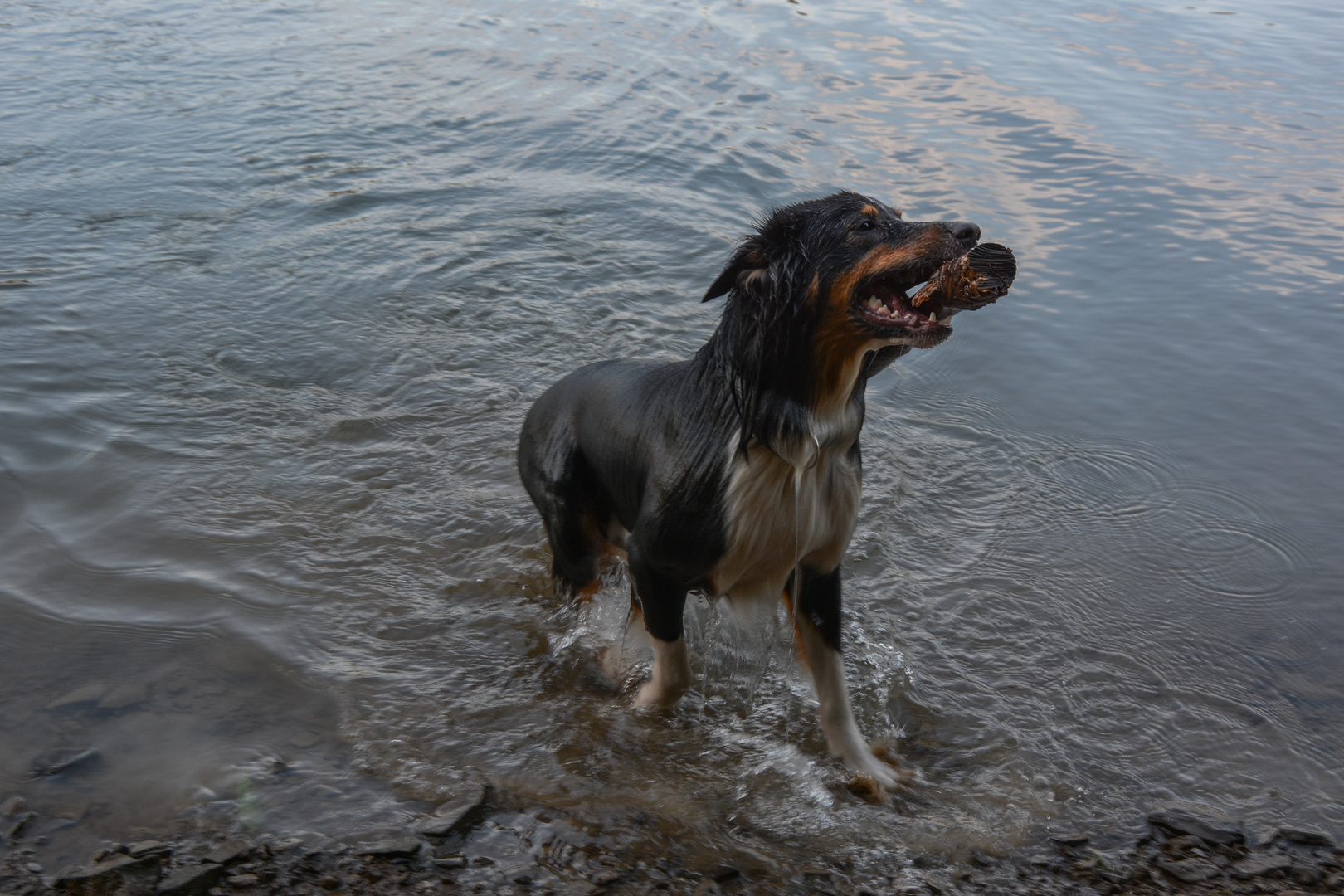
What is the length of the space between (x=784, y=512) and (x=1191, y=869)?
1.87 metres

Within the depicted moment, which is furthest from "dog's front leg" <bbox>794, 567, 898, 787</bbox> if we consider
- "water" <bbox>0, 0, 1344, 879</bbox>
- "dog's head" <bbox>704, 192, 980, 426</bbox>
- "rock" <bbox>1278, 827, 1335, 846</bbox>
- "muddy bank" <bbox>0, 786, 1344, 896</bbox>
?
"rock" <bbox>1278, 827, 1335, 846</bbox>

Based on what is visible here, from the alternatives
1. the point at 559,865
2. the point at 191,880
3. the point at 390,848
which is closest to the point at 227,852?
the point at 191,880

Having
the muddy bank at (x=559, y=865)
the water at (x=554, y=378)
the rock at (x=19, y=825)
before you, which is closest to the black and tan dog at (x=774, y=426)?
the water at (x=554, y=378)

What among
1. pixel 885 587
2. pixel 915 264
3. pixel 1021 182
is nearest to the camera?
pixel 915 264

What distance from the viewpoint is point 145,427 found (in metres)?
5.94

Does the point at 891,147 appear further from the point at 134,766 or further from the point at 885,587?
the point at 134,766

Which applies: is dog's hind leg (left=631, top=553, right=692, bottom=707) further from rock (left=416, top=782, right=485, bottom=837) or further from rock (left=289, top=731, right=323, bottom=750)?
rock (left=289, top=731, right=323, bottom=750)

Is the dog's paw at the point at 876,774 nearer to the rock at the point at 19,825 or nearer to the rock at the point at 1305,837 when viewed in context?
the rock at the point at 1305,837

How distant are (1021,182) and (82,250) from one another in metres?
8.14

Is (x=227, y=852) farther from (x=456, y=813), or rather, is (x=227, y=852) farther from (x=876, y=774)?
(x=876, y=774)

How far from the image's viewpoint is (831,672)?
12.9 ft

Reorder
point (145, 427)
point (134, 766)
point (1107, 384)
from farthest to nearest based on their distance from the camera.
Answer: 1. point (1107, 384)
2. point (145, 427)
3. point (134, 766)

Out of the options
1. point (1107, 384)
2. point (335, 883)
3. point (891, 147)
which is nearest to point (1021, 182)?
point (891, 147)

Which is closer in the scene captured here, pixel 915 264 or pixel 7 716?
pixel 915 264
